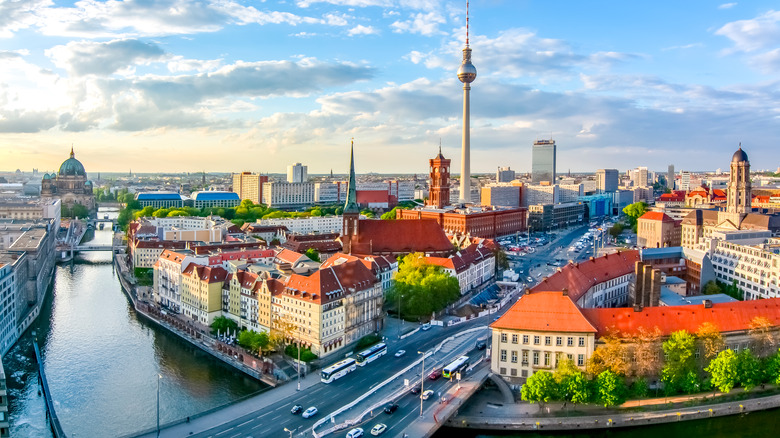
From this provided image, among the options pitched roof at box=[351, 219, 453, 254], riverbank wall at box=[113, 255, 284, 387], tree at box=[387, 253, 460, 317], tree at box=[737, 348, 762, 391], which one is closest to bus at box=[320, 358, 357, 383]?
riverbank wall at box=[113, 255, 284, 387]

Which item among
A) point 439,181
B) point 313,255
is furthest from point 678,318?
point 439,181

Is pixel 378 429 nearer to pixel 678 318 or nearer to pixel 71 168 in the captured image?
pixel 678 318

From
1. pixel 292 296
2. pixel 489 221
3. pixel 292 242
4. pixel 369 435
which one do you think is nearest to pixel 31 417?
pixel 292 296

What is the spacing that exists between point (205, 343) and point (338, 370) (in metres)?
15.7

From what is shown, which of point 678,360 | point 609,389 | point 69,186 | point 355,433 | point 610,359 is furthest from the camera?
point 69,186

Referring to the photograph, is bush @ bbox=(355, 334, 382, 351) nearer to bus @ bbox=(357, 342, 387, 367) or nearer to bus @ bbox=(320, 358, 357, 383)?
bus @ bbox=(357, 342, 387, 367)

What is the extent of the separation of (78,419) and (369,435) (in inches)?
767

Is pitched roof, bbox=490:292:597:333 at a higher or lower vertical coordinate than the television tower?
lower

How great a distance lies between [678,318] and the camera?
130 ft

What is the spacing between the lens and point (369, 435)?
32188mm

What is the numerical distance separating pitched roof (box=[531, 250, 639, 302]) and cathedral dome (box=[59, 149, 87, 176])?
173936mm

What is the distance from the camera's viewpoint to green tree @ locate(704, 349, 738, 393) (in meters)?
36.9

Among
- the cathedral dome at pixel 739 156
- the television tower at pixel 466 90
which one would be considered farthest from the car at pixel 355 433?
the television tower at pixel 466 90

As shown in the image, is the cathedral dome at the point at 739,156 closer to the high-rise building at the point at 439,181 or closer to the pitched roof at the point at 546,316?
the high-rise building at the point at 439,181
